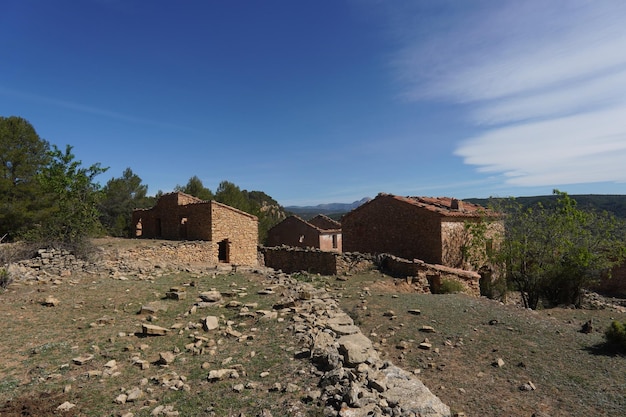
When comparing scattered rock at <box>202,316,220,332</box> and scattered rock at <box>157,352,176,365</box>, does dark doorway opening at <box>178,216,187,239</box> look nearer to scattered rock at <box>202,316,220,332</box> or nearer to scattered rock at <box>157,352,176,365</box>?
scattered rock at <box>202,316,220,332</box>

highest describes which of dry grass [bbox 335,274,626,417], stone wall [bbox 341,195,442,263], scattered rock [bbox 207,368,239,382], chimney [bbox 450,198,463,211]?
chimney [bbox 450,198,463,211]

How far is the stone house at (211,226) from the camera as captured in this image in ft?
67.1

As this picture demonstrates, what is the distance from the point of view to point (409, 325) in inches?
352

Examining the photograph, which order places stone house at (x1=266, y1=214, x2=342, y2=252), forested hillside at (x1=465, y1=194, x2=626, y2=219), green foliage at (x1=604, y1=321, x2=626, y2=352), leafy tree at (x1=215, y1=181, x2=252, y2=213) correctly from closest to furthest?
green foliage at (x1=604, y1=321, x2=626, y2=352), stone house at (x1=266, y1=214, x2=342, y2=252), leafy tree at (x1=215, y1=181, x2=252, y2=213), forested hillside at (x1=465, y1=194, x2=626, y2=219)

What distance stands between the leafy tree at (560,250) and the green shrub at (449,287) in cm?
320

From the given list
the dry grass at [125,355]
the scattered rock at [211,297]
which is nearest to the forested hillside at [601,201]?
the scattered rock at [211,297]

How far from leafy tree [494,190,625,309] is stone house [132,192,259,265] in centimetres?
1392

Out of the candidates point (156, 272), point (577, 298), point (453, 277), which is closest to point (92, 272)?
point (156, 272)

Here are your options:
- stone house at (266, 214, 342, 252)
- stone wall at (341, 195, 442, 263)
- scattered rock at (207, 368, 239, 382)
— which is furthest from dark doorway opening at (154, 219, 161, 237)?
scattered rock at (207, 368, 239, 382)

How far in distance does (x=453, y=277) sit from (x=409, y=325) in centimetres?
660

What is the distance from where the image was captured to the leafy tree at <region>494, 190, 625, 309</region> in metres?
15.1

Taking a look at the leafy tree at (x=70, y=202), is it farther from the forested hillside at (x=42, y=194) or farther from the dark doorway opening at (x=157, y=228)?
the dark doorway opening at (x=157, y=228)

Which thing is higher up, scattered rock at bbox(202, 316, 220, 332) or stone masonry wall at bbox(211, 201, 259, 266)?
stone masonry wall at bbox(211, 201, 259, 266)

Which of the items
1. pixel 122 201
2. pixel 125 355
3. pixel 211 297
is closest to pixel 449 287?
pixel 211 297
